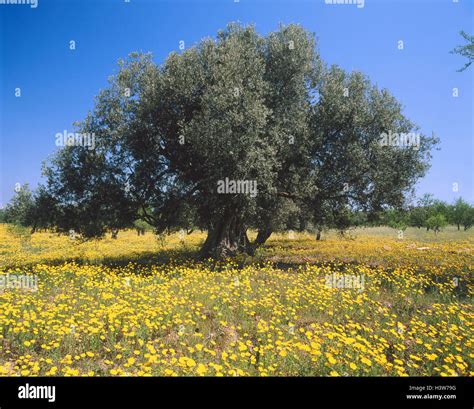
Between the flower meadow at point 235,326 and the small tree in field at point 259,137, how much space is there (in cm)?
577

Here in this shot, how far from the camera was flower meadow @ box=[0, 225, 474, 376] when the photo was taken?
7.00 metres

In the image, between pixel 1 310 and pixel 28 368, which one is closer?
pixel 28 368

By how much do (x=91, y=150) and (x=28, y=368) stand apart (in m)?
14.4

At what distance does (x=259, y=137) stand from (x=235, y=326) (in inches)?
414

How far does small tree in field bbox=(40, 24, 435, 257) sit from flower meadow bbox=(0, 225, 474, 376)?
18.9 ft

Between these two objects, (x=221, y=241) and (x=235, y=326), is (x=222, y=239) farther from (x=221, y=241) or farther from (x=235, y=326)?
(x=235, y=326)

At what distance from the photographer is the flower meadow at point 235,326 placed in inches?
Result: 275

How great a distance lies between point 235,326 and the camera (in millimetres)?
9297

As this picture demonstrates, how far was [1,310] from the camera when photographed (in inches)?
352

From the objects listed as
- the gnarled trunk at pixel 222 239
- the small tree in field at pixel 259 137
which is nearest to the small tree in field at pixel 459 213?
the small tree in field at pixel 259 137

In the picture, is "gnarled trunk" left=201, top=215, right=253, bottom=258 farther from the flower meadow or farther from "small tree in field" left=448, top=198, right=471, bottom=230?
"small tree in field" left=448, top=198, right=471, bottom=230

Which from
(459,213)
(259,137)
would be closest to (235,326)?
(259,137)
